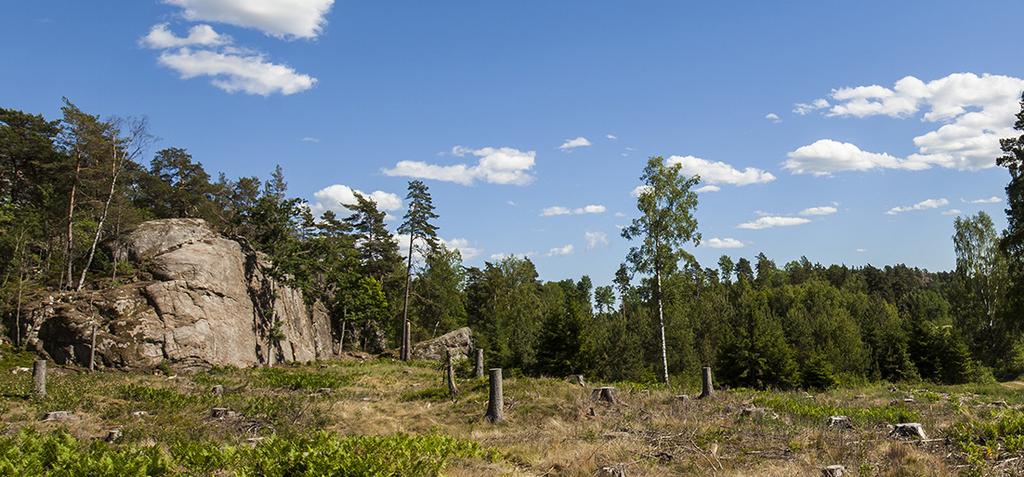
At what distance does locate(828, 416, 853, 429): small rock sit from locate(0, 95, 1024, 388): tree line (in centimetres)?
1527

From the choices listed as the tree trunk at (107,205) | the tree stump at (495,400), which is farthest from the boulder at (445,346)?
the tree stump at (495,400)

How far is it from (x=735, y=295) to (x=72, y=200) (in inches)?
3384

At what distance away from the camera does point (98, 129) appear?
31.7 metres

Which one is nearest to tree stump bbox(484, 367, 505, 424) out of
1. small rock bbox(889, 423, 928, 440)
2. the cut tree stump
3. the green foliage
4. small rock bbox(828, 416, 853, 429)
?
the cut tree stump

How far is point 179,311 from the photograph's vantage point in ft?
107

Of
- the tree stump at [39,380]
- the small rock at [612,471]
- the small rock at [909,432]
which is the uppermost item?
the tree stump at [39,380]

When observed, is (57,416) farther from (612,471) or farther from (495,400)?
(612,471)

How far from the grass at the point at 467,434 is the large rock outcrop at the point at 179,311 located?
5454mm

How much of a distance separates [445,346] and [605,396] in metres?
37.2

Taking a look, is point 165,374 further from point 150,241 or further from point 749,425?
point 749,425

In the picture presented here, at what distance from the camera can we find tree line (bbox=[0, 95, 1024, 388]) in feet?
99.6

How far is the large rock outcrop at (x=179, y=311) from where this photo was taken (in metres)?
28.8

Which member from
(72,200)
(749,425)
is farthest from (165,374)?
(749,425)

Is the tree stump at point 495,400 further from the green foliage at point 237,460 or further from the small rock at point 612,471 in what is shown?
the green foliage at point 237,460
